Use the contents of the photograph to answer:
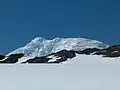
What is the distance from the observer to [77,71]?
42.2ft

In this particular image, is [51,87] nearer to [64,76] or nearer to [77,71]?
[64,76]

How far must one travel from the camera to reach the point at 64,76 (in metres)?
11.6

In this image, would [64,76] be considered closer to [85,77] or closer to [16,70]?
[85,77]

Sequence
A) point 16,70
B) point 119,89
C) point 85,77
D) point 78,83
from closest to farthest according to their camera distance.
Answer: point 119,89, point 78,83, point 85,77, point 16,70

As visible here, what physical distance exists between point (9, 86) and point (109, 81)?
3453 mm

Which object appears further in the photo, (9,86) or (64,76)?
(64,76)

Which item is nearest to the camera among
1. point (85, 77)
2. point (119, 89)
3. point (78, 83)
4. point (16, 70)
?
point (119, 89)

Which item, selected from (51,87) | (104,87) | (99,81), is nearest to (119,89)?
(104,87)

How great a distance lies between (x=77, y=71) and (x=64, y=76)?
137 cm

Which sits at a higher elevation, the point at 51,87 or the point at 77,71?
the point at 77,71

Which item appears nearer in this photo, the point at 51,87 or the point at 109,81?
the point at 51,87

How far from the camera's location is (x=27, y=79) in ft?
35.9

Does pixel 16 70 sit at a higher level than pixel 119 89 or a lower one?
higher

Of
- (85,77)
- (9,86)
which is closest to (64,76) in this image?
(85,77)
